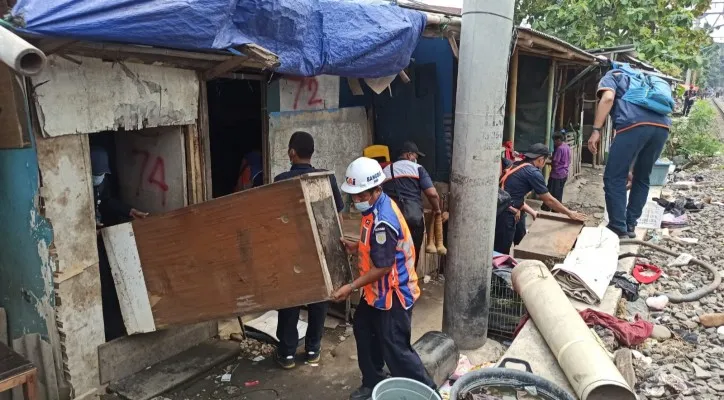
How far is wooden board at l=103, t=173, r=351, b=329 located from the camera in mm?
3436

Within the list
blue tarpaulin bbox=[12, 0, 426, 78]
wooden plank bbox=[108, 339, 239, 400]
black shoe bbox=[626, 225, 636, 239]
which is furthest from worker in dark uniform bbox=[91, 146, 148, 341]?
black shoe bbox=[626, 225, 636, 239]

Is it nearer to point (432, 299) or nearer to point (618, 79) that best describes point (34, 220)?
point (432, 299)

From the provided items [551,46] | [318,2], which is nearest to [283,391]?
[318,2]

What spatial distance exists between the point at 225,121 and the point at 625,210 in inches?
226

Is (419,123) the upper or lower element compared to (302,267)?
upper

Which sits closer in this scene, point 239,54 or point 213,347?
point 239,54

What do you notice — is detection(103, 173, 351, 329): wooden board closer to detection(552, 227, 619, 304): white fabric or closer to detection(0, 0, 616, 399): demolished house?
detection(0, 0, 616, 399): demolished house

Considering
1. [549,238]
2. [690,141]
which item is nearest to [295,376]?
[549,238]

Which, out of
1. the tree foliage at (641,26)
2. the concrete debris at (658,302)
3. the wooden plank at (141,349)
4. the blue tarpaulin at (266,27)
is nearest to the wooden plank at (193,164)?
the blue tarpaulin at (266,27)

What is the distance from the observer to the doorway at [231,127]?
753 cm

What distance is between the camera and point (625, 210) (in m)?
6.77

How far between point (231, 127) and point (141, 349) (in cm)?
422

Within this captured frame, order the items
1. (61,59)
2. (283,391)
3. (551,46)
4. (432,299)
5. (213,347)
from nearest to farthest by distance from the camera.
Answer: (61,59) → (283,391) → (213,347) → (432,299) → (551,46)

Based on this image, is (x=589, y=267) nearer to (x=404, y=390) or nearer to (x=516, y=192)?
(x=516, y=192)
